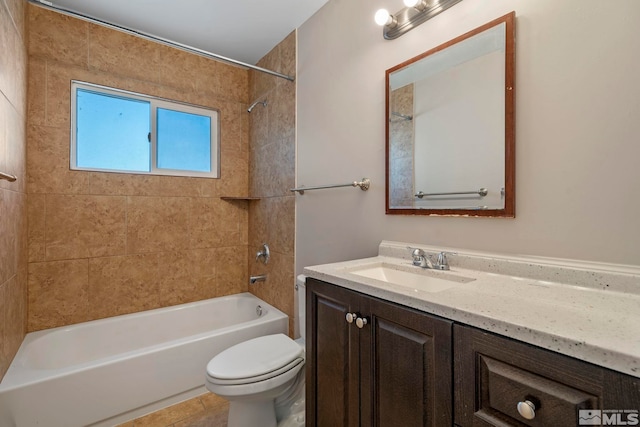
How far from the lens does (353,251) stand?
1681 mm

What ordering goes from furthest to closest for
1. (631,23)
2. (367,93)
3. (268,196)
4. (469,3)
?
(268,196), (367,93), (469,3), (631,23)

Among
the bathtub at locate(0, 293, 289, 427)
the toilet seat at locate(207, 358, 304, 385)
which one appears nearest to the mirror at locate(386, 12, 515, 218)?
the toilet seat at locate(207, 358, 304, 385)

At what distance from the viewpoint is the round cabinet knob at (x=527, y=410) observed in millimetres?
555

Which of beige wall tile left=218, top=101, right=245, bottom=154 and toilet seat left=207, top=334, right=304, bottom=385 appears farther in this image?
beige wall tile left=218, top=101, right=245, bottom=154

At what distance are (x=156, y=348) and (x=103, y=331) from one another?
692 mm

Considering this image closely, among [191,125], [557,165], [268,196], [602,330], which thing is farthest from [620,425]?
[191,125]

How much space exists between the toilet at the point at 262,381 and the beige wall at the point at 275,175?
0.62 m

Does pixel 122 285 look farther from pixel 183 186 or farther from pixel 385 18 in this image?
pixel 385 18

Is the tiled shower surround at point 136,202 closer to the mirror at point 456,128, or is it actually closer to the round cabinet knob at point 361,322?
the mirror at point 456,128

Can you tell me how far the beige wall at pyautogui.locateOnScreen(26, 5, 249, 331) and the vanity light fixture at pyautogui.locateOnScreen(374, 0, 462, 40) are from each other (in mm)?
1743

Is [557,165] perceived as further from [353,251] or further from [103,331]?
[103,331]

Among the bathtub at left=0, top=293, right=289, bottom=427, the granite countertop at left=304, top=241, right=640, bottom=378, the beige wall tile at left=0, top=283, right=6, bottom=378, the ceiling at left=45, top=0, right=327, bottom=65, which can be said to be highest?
the ceiling at left=45, top=0, right=327, bottom=65

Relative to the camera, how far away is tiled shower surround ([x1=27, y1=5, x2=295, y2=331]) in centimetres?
193

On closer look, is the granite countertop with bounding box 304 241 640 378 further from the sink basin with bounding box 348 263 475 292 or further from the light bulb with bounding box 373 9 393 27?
the light bulb with bounding box 373 9 393 27
